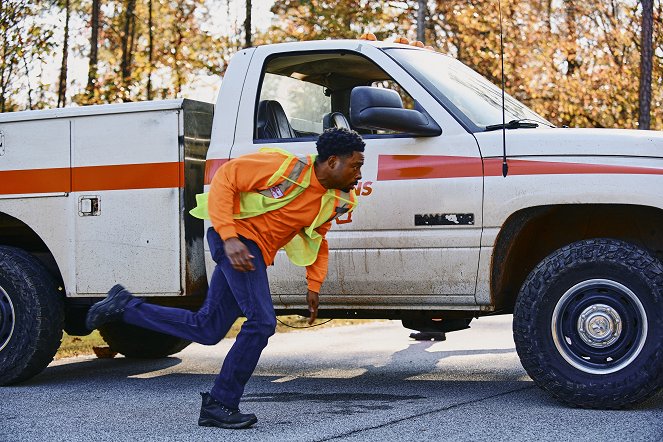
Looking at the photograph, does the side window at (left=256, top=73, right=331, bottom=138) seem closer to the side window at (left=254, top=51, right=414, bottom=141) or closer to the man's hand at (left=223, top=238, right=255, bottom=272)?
the side window at (left=254, top=51, right=414, bottom=141)

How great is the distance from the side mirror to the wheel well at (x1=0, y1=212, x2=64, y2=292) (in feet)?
8.10

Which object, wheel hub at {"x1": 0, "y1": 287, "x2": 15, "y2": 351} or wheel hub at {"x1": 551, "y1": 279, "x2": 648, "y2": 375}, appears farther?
wheel hub at {"x1": 0, "y1": 287, "x2": 15, "y2": 351}

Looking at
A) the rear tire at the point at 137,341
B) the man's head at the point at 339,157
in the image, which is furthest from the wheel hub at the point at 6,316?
the man's head at the point at 339,157

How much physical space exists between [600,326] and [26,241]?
396 cm

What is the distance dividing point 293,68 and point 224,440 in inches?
109

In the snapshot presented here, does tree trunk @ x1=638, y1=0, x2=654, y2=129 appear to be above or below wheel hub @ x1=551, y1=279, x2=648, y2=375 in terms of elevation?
above

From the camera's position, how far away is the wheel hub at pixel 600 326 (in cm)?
562

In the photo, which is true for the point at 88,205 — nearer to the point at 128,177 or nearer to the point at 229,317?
the point at 128,177

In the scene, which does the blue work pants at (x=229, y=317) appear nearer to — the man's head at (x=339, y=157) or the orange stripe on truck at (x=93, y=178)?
the man's head at (x=339, y=157)

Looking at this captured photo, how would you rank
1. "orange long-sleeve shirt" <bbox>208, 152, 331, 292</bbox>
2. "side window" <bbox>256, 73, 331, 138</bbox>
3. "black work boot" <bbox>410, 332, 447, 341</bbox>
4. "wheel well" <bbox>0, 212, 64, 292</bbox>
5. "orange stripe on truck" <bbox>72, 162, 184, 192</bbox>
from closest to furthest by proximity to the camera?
1. "orange long-sleeve shirt" <bbox>208, 152, 331, 292</bbox>
2. "orange stripe on truck" <bbox>72, 162, 184, 192</bbox>
3. "side window" <bbox>256, 73, 331, 138</bbox>
4. "wheel well" <bbox>0, 212, 64, 292</bbox>
5. "black work boot" <bbox>410, 332, 447, 341</bbox>

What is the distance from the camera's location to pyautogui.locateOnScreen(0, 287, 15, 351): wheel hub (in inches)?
278

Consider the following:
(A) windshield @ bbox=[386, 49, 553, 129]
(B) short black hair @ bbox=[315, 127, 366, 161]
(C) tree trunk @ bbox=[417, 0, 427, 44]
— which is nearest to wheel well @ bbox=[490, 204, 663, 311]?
(A) windshield @ bbox=[386, 49, 553, 129]

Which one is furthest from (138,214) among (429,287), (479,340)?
(479,340)

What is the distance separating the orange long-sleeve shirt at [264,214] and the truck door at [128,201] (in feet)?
4.32
